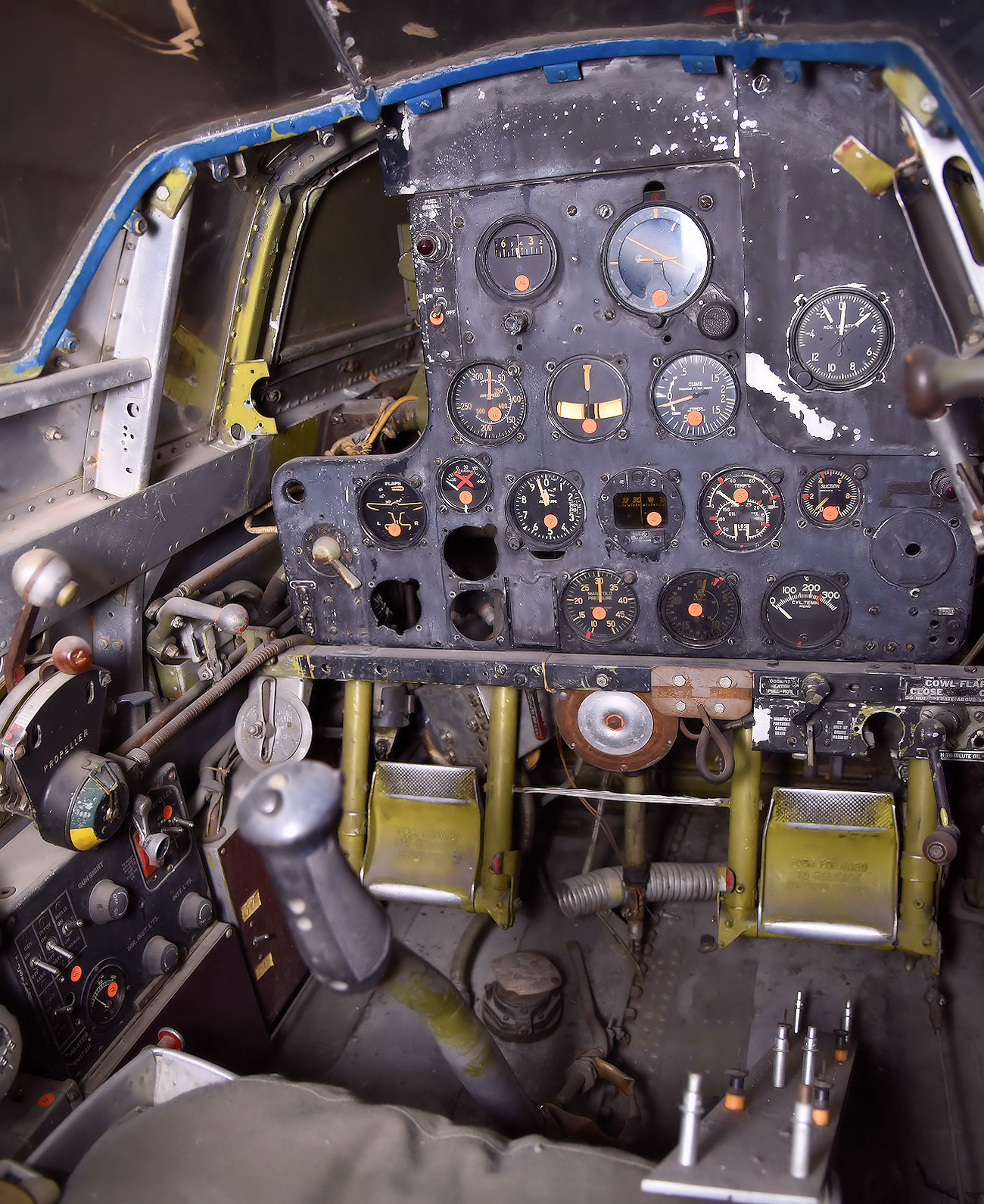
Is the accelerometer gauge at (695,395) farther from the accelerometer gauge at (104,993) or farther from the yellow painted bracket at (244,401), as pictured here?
the accelerometer gauge at (104,993)

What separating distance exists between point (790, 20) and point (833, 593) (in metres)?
1.60

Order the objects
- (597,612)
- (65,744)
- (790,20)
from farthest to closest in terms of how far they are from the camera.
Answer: (597,612) < (65,744) < (790,20)

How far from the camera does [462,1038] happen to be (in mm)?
2096

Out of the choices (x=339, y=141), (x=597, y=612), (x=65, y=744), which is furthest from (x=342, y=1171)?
(x=339, y=141)

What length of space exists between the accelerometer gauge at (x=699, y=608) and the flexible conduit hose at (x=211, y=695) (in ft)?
4.38

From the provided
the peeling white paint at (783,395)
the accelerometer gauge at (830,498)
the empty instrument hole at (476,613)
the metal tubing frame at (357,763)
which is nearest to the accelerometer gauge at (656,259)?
the peeling white paint at (783,395)

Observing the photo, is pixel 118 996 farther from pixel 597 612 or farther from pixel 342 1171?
pixel 597 612

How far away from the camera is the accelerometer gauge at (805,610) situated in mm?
3066

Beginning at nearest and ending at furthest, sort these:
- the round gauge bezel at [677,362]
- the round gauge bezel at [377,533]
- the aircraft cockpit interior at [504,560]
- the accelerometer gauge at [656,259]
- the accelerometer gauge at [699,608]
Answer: the aircraft cockpit interior at [504,560] < the accelerometer gauge at [656,259] < the round gauge bezel at [677,362] < the accelerometer gauge at [699,608] < the round gauge bezel at [377,533]

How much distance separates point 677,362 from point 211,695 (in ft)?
6.00

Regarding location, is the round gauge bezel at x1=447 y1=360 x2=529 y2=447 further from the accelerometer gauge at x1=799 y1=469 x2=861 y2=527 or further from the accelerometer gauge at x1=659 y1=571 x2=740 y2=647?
the accelerometer gauge at x1=799 y1=469 x2=861 y2=527

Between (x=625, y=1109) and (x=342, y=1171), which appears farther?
(x=625, y=1109)

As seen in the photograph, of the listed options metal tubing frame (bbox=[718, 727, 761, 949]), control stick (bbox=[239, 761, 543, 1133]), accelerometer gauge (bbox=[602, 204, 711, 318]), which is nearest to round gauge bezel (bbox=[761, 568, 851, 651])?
metal tubing frame (bbox=[718, 727, 761, 949])

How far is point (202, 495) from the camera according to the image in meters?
3.31
